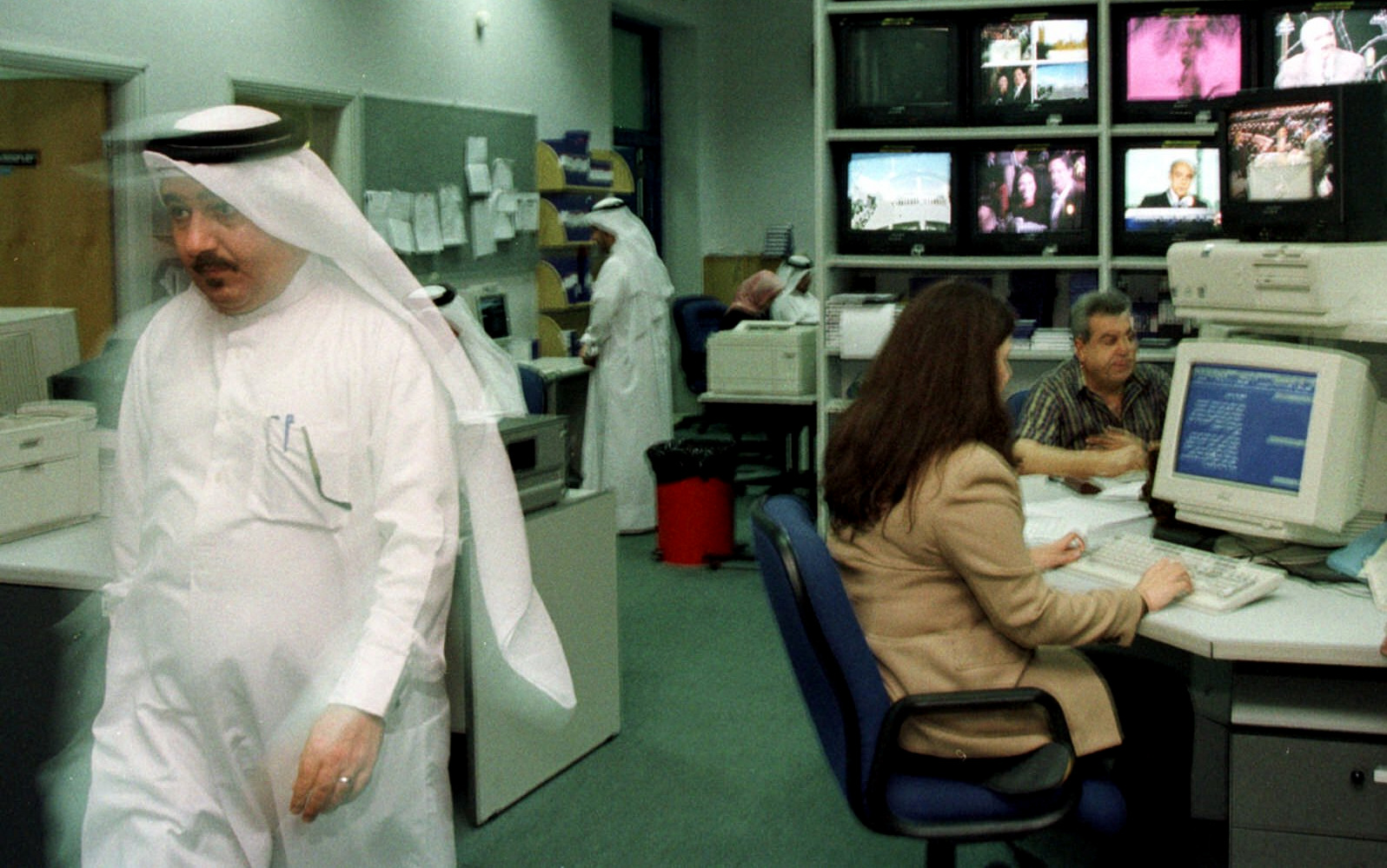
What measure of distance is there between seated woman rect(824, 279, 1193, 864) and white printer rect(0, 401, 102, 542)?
64.3 inches

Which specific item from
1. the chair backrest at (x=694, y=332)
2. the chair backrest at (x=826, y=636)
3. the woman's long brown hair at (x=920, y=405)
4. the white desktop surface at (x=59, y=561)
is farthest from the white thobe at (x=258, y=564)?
the chair backrest at (x=694, y=332)

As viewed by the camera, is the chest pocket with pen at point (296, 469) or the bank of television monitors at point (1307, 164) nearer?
the chest pocket with pen at point (296, 469)

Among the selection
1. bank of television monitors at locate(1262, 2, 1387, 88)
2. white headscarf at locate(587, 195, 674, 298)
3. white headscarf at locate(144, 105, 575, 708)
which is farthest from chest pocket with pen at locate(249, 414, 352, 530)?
white headscarf at locate(587, 195, 674, 298)

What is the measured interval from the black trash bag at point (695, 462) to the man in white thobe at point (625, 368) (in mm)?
707

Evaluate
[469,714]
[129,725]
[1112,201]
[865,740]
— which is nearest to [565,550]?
[469,714]

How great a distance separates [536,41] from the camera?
6953mm

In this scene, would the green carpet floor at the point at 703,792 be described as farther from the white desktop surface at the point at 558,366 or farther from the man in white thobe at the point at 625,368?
the white desktop surface at the point at 558,366

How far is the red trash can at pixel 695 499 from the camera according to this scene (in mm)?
5066

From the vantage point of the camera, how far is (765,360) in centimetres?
519

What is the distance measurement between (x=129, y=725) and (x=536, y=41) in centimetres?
581

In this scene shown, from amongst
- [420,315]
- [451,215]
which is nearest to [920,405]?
[420,315]

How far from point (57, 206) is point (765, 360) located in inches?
98.6

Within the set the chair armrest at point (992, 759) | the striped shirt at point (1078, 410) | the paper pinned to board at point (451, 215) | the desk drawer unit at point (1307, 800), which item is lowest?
the desk drawer unit at point (1307, 800)

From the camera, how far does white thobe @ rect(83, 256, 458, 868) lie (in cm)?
164
